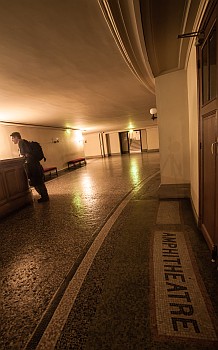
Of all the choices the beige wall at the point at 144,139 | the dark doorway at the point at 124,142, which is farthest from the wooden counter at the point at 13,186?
the dark doorway at the point at 124,142

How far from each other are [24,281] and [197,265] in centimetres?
172

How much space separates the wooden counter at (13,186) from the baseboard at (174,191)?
10.2 ft

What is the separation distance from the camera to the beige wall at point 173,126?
354cm

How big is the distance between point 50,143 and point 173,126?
8031 mm

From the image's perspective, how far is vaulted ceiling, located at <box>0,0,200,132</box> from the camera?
1.80 m

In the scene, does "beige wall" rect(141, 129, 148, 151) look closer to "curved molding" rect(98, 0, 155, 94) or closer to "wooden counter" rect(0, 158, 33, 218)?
"wooden counter" rect(0, 158, 33, 218)

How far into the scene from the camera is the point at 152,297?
60.4 inches

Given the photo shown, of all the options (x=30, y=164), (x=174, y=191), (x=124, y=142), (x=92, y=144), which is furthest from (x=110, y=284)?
(x=124, y=142)

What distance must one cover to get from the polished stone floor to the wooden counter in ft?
2.67

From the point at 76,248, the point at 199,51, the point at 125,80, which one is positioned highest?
the point at 125,80

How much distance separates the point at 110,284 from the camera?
5.68 ft

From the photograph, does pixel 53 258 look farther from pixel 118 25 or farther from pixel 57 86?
pixel 57 86

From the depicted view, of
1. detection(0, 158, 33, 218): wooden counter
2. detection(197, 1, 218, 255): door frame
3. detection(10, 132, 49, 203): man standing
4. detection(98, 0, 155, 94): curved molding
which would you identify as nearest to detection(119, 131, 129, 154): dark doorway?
detection(10, 132, 49, 203): man standing

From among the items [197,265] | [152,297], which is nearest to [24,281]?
[152,297]
